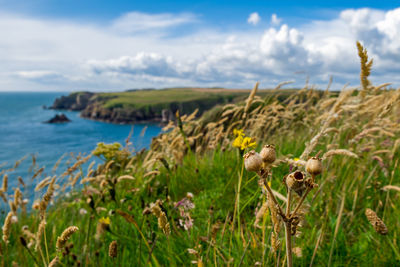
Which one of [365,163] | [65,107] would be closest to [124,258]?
[365,163]

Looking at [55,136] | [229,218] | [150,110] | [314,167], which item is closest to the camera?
[314,167]

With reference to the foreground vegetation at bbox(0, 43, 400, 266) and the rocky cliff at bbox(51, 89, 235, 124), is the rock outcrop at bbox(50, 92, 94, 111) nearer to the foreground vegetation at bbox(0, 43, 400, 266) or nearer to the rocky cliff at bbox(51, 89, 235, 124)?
the rocky cliff at bbox(51, 89, 235, 124)

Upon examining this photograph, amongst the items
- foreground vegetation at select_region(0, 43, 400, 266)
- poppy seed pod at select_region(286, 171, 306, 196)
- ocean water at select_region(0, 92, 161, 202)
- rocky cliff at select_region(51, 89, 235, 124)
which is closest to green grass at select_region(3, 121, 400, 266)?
foreground vegetation at select_region(0, 43, 400, 266)

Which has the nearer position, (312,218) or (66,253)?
(66,253)

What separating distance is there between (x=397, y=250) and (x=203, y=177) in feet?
7.05

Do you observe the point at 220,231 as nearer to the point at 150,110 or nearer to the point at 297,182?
the point at 297,182

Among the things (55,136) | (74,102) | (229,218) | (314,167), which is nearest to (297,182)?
(314,167)

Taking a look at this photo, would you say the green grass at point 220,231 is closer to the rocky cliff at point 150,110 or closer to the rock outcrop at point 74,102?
the rocky cliff at point 150,110

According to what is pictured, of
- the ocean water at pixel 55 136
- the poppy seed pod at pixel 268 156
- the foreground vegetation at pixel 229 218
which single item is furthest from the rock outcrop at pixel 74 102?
the poppy seed pod at pixel 268 156

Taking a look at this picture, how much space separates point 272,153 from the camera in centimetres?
72

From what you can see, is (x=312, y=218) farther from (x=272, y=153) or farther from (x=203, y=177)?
(x=272, y=153)

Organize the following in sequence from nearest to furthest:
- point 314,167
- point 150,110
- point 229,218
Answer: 1. point 314,167
2. point 229,218
3. point 150,110

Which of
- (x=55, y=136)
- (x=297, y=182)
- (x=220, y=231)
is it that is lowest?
(x=55, y=136)

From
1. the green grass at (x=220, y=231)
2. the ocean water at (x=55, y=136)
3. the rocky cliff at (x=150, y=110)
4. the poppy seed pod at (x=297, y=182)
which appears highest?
the poppy seed pod at (x=297, y=182)
